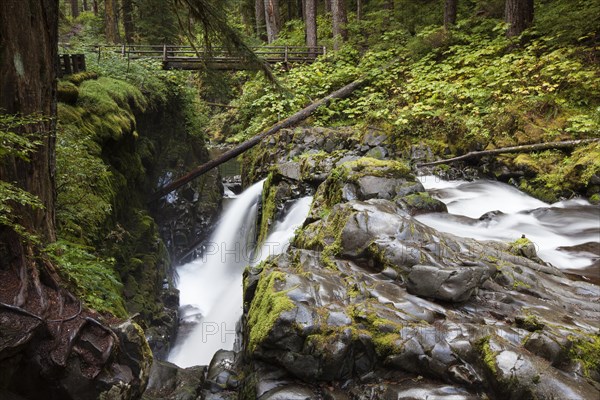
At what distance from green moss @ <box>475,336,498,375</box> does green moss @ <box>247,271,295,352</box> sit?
6.02ft

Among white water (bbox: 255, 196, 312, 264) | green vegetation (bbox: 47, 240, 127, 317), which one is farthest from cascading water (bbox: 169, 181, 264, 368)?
green vegetation (bbox: 47, 240, 127, 317)

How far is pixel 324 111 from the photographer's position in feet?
45.8

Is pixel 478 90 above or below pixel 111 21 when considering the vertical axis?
below

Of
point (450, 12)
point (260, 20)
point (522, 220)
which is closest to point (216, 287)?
point (522, 220)

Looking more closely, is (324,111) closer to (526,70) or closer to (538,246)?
(526,70)

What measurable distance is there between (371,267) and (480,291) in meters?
1.33

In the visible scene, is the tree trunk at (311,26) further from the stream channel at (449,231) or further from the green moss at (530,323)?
the green moss at (530,323)

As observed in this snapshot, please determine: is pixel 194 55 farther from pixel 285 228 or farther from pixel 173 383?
pixel 173 383

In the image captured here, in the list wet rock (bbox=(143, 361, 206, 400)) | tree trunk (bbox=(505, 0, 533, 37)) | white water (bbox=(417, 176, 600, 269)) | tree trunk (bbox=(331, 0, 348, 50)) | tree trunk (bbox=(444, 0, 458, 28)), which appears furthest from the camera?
tree trunk (bbox=(331, 0, 348, 50))

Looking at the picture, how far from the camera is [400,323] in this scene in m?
4.04

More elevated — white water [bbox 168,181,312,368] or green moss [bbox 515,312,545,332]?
green moss [bbox 515,312,545,332]

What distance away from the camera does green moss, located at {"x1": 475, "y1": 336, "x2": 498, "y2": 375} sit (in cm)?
344

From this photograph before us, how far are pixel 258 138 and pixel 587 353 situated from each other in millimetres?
10759

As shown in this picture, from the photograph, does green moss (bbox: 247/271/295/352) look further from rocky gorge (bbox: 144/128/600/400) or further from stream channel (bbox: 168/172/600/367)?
stream channel (bbox: 168/172/600/367)
